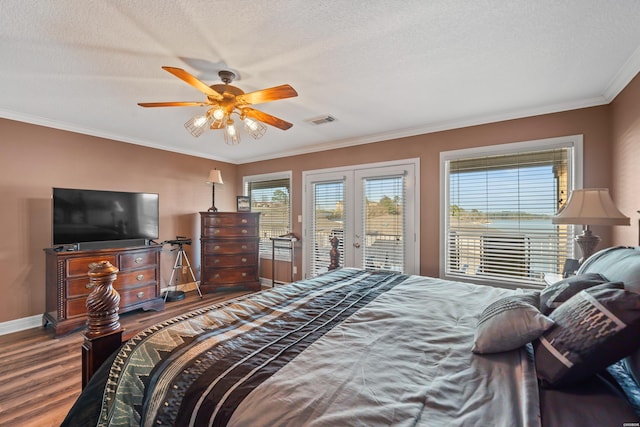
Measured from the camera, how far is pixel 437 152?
355 centimetres

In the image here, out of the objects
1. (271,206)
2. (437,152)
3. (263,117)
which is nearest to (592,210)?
(437,152)

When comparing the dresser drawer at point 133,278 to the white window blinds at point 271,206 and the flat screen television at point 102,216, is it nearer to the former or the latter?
the flat screen television at point 102,216

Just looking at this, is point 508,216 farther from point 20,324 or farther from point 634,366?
point 20,324

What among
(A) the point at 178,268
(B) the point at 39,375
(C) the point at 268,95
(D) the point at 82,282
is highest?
(C) the point at 268,95

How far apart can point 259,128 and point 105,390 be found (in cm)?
207

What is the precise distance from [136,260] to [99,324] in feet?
8.85

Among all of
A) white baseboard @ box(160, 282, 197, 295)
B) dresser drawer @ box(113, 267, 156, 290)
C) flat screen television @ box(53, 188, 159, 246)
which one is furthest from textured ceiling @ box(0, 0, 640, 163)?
white baseboard @ box(160, 282, 197, 295)

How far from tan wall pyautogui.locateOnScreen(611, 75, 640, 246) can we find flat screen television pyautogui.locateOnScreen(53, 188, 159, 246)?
17.2 ft

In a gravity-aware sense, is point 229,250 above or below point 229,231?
below

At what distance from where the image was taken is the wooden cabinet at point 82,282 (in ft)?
10.1

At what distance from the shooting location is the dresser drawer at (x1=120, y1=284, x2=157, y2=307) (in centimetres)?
352

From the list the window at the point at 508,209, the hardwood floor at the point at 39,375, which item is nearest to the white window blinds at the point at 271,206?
the hardwood floor at the point at 39,375

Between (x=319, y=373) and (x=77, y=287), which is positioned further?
(x=77, y=287)

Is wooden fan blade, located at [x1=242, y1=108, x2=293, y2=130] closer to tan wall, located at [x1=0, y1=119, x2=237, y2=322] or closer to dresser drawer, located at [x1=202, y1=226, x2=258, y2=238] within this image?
dresser drawer, located at [x1=202, y1=226, x2=258, y2=238]
